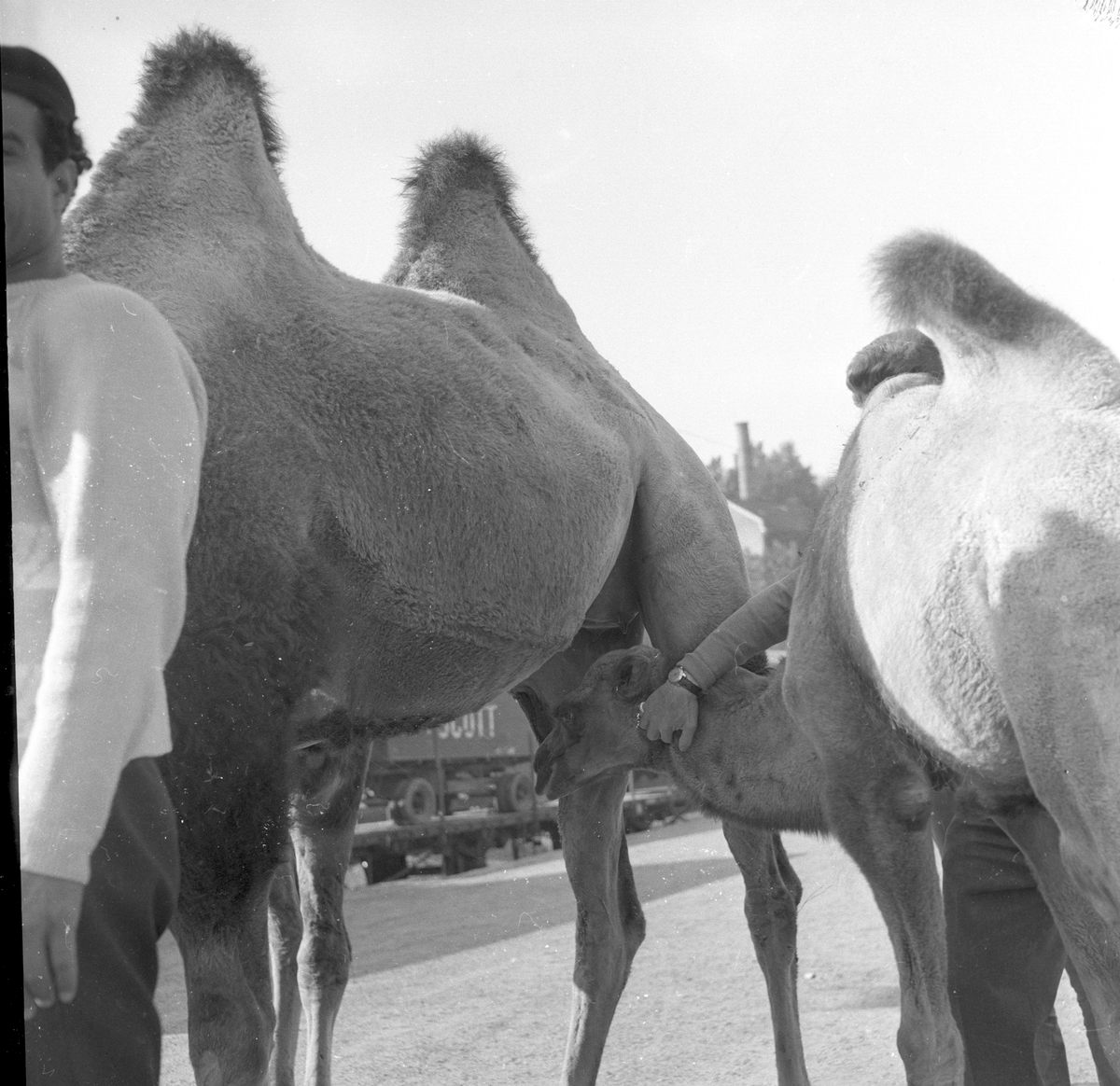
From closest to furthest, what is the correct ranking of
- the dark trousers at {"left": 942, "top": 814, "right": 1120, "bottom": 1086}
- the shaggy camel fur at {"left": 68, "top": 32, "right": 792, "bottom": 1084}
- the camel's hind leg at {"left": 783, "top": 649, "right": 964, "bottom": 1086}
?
the shaggy camel fur at {"left": 68, "top": 32, "right": 792, "bottom": 1084}
the camel's hind leg at {"left": 783, "top": 649, "right": 964, "bottom": 1086}
the dark trousers at {"left": 942, "top": 814, "right": 1120, "bottom": 1086}

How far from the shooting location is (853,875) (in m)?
2.97

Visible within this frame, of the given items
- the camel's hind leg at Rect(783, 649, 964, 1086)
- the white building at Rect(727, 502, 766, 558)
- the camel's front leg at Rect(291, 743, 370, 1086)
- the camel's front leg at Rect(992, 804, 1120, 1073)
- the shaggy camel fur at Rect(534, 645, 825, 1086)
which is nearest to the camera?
the camel's front leg at Rect(992, 804, 1120, 1073)

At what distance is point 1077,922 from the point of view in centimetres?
241

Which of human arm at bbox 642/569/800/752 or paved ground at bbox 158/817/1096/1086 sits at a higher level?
human arm at bbox 642/569/800/752

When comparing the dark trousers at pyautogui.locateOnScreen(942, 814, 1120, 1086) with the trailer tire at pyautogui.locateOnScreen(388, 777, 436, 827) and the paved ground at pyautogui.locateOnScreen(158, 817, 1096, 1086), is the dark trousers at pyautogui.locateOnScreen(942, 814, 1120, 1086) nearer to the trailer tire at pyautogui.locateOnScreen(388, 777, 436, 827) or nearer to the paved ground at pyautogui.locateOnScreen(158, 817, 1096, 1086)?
the paved ground at pyautogui.locateOnScreen(158, 817, 1096, 1086)

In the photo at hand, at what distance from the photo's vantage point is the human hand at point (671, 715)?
312 cm

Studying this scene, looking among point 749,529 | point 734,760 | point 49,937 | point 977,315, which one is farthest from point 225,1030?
point 749,529

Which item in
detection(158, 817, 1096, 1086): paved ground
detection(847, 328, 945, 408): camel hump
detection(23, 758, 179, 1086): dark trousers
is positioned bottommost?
detection(158, 817, 1096, 1086): paved ground

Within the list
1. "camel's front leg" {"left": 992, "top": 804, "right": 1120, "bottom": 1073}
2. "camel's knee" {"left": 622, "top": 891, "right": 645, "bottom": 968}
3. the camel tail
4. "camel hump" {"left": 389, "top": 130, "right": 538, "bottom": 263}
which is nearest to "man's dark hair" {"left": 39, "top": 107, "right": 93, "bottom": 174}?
"camel hump" {"left": 389, "top": 130, "right": 538, "bottom": 263}

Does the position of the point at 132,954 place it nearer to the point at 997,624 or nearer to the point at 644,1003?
the point at 997,624

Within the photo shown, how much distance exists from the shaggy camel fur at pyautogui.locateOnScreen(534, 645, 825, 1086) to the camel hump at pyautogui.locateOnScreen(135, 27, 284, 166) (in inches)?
61.5

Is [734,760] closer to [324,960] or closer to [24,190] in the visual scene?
[324,960]

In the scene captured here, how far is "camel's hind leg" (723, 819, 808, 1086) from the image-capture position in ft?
11.1

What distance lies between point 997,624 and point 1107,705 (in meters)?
0.22
